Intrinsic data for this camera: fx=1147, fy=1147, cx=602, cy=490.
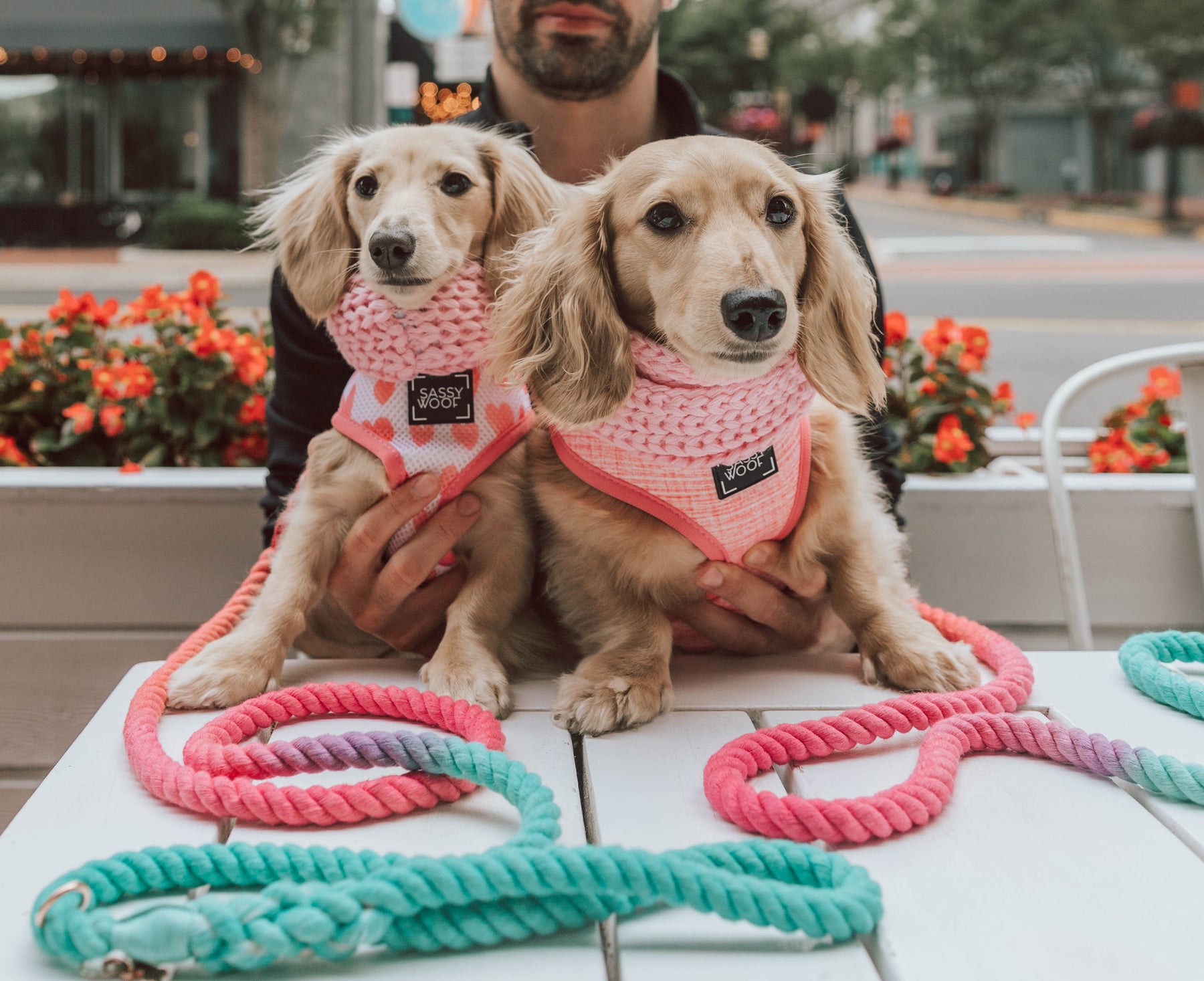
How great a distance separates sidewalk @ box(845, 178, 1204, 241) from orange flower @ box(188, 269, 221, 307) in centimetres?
Result: 1773

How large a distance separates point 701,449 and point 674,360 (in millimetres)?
104

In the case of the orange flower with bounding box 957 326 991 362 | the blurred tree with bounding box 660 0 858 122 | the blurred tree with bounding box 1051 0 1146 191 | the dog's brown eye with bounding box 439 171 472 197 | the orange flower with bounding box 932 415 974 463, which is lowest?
the orange flower with bounding box 932 415 974 463

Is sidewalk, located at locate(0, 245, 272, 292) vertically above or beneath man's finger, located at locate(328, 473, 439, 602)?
above

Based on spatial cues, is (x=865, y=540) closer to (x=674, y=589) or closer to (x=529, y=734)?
(x=674, y=589)

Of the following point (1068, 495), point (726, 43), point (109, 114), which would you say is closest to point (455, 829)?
point (1068, 495)

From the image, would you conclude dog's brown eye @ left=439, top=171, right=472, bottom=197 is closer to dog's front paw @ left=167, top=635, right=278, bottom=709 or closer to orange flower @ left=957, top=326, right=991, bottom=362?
dog's front paw @ left=167, top=635, right=278, bottom=709

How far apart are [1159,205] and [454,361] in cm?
2420

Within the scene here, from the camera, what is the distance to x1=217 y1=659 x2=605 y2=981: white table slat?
2.51ft

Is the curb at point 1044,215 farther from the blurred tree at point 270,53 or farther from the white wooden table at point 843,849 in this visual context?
the white wooden table at point 843,849

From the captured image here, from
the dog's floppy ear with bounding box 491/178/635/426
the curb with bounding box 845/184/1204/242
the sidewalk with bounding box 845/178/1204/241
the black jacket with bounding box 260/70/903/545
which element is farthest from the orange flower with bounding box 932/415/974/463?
the sidewalk with bounding box 845/178/1204/241

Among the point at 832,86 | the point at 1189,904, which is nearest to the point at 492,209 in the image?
the point at 1189,904

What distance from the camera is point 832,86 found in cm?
3509

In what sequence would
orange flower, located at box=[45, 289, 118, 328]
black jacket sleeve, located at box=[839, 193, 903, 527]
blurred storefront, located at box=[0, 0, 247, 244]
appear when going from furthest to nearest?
blurred storefront, located at box=[0, 0, 247, 244]
orange flower, located at box=[45, 289, 118, 328]
black jacket sleeve, located at box=[839, 193, 903, 527]

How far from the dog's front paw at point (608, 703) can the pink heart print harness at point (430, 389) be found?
0.35 m
